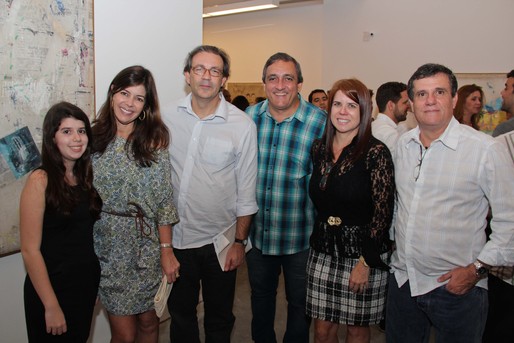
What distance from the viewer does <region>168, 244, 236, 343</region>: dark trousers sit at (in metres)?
2.27

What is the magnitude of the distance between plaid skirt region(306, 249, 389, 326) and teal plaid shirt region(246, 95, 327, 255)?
286 mm

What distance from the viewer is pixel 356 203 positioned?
196 cm

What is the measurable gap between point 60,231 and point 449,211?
5.48 feet

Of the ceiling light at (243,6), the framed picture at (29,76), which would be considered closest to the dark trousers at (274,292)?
the framed picture at (29,76)

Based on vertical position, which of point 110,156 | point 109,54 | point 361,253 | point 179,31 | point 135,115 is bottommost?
point 361,253

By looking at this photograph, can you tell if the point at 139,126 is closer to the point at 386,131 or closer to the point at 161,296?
the point at 161,296

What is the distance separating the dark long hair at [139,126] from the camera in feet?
6.35

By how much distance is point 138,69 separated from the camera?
1952 millimetres

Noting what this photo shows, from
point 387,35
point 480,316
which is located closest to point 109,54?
point 480,316

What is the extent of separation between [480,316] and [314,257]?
2.61ft

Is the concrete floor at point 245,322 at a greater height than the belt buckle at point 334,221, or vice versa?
the belt buckle at point 334,221

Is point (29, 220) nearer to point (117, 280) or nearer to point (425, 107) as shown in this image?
point (117, 280)

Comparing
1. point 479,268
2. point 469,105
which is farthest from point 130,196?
point 469,105

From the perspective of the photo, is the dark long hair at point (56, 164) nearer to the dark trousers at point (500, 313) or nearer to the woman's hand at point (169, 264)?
the woman's hand at point (169, 264)
